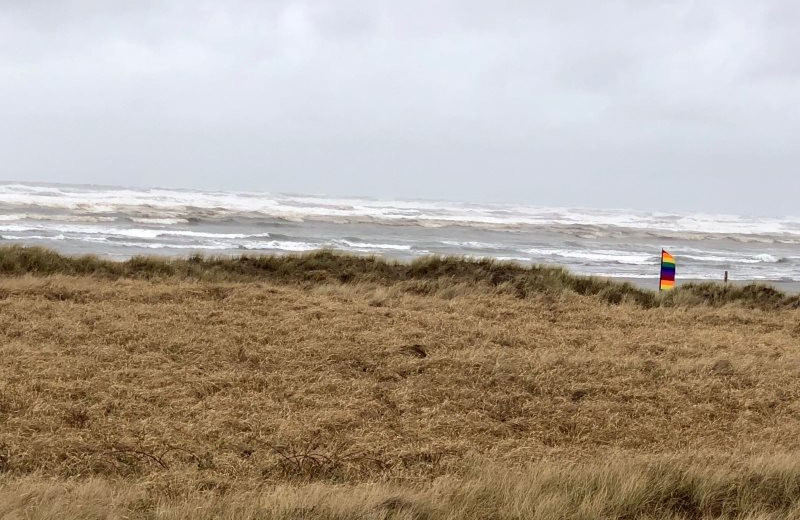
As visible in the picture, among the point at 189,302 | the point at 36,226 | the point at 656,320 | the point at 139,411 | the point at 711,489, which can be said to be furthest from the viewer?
the point at 36,226

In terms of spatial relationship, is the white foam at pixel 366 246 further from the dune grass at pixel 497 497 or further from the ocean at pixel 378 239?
the dune grass at pixel 497 497

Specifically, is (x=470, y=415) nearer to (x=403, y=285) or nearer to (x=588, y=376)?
(x=588, y=376)

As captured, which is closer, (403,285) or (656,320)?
(656,320)

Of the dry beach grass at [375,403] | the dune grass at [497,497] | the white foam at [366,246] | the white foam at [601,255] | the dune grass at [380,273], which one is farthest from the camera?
the white foam at [601,255]

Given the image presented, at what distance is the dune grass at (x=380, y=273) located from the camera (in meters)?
12.2

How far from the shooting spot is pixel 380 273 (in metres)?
13.6

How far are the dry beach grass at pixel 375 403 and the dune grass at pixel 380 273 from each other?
0.47ft

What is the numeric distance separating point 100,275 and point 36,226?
2248 cm

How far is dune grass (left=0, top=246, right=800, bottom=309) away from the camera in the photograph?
12195 millimetres

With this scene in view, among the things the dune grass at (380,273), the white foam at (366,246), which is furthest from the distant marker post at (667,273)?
the white foam at (366,246)

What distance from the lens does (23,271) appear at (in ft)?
38.4

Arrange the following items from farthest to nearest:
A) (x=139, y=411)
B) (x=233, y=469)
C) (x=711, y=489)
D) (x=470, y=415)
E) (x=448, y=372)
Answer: (x=448, y=372) < (x=470, y=415) < (x=139, y=411) < (x=233, y=469) < (x=711, y=489)

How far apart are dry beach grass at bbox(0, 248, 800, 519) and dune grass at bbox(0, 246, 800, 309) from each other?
143 millimetres

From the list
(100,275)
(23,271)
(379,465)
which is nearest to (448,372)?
(379,465)
